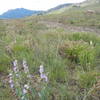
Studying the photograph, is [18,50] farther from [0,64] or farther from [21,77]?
[21,77]

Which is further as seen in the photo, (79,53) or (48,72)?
(79,53)

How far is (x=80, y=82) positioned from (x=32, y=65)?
959 millimetres

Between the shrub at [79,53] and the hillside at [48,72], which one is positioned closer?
the hillside at [48,72]

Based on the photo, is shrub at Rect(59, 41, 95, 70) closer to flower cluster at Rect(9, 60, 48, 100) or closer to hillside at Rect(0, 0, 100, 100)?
hillside at Rect(0, 0, 100, 100)

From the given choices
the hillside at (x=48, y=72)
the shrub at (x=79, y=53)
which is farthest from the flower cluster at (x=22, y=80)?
the shrub at (x=79, y=53)

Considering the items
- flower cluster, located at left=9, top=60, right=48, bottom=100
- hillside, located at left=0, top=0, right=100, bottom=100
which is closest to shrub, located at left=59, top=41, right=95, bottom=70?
hillside, located at left=0, top=0, right=100, bottom=100

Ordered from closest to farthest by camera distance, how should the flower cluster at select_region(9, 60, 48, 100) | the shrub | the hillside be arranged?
1. the flower cluster at select_region(9, 60, 48, 100)
2. the hillside
3. the shrub

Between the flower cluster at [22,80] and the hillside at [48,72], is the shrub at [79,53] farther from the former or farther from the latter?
the flower cluster at [22,80]

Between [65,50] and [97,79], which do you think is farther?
[65,50]

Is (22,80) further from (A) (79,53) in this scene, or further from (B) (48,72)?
(A) (79,53)

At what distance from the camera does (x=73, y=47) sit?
5293 mm

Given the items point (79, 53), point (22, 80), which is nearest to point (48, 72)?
point (22, 80)

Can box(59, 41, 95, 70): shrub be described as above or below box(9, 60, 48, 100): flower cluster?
below

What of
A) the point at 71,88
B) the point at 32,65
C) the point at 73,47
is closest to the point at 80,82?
the point at 71,88
